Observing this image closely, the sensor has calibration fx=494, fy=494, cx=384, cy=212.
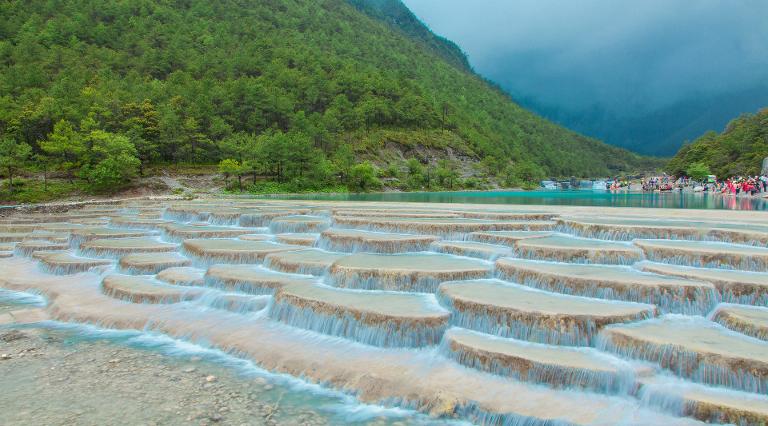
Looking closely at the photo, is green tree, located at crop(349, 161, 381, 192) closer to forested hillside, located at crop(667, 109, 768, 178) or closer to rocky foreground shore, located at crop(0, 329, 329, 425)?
forested hillside, located at crop(667, 109, 768, 178)

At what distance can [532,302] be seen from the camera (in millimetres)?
9453

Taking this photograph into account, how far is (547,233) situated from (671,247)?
4844 mm

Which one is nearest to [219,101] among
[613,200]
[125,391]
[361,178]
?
[361,178]

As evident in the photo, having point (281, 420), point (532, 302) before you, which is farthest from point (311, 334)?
point (532, 302)

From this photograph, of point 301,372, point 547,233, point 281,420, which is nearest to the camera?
point 281,420

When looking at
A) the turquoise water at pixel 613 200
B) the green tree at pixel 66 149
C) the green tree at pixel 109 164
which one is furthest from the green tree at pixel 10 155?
the turquoise water at pixel 613 200

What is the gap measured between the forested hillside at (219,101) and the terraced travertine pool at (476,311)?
46826mm

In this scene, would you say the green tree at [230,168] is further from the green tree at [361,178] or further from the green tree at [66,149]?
the green tree at [361,178]

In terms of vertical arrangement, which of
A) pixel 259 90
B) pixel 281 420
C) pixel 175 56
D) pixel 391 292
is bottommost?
pixel 281 420

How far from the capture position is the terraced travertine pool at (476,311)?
6965 mm

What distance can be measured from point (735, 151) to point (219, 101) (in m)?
96.1

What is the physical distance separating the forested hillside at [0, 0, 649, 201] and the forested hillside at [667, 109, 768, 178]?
1385 inches

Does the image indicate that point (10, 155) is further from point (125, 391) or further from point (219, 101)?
point (125, 391)

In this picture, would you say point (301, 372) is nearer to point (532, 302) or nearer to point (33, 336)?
point (532, 302)
